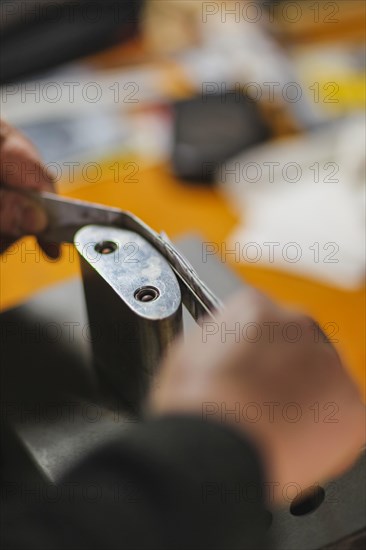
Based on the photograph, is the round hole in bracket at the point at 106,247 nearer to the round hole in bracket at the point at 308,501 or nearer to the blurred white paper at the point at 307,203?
the round hole in bracket at the point at 308,501

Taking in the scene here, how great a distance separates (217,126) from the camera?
36.5 inches

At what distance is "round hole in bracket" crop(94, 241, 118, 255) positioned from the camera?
48cm

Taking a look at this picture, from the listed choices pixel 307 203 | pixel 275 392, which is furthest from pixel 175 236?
pixel 275 392

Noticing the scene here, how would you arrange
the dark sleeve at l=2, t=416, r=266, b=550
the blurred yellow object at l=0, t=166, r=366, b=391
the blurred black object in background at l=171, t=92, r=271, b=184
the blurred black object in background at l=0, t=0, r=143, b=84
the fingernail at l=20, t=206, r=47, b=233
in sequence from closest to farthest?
the dark sleeve at l=2, t=416, r=266, b=550 < the fingernail at l=20, t=206, r=47, b=233 < the blurred yellow object at l=0, t=166, r=366, b=391 < the blurred black object in background at l=171, t=92, r=271, b=184 < the blurred black object in background at l=0, t=0, r=143, b=84

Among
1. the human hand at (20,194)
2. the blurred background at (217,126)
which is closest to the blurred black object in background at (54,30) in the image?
the blurred background at (217,126)

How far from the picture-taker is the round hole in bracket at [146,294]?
17.1 inches

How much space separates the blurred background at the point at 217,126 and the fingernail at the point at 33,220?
0.17 metres

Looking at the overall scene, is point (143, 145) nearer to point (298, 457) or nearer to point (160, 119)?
point (160, 119)

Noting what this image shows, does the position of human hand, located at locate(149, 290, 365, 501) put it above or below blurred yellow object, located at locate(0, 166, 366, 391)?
above

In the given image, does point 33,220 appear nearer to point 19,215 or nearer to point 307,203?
point 19,215

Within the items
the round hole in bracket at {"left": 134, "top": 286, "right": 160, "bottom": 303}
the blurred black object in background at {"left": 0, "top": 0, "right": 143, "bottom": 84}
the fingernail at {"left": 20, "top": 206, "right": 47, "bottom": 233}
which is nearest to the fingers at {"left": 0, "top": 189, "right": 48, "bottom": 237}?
the fingernail at {"left": 20, "top": 206, "right": 47, "bottom": 233}

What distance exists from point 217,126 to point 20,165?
388 mm

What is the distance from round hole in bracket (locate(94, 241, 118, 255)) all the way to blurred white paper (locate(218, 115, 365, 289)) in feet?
1.05

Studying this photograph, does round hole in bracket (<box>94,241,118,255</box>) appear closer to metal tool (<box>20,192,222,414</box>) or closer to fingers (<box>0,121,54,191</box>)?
metal tool (<box>20,192,222,414</box>)
